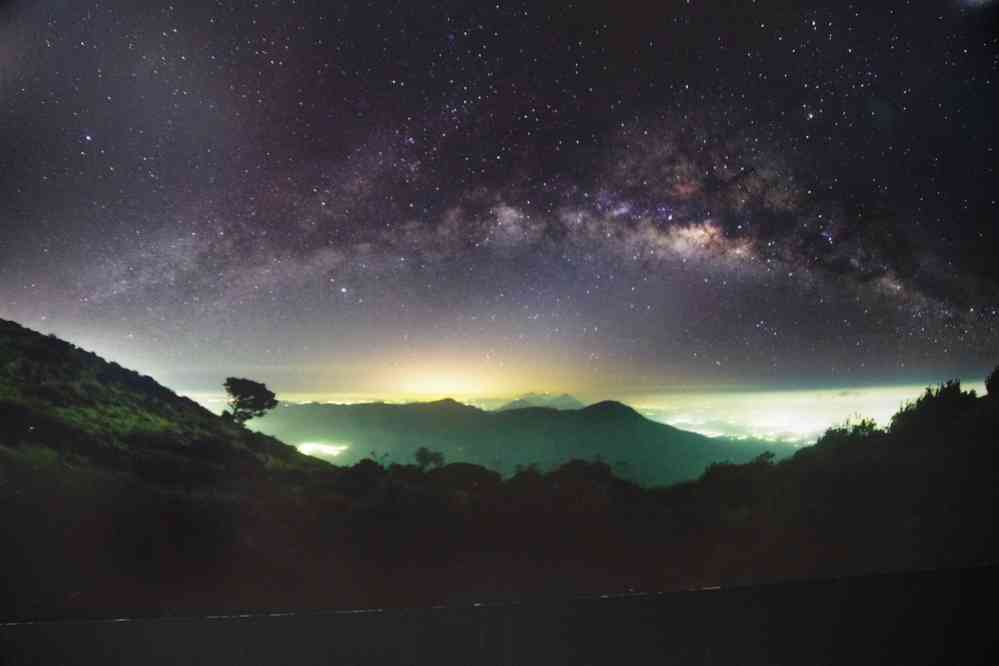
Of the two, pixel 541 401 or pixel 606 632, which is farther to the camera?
pixel 541 401

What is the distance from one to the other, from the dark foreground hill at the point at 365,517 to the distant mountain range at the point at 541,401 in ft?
3.19

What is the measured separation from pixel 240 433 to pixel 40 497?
1.65 meters

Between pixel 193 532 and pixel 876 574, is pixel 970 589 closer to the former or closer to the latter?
pixel 876 574

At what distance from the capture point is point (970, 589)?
2594mm

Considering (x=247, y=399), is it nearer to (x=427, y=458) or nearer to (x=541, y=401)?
(x=427, y=458)

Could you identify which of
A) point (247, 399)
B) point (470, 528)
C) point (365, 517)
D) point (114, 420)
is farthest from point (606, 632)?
point (114, 420)

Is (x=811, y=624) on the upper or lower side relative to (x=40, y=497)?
lower

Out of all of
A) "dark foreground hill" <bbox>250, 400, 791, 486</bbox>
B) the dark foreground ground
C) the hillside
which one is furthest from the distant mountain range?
the dark foreground ground

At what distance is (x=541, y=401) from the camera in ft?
24.7

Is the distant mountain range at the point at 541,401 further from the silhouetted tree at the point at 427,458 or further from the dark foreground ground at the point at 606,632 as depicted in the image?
the dark foreground ground at the point at 606,632

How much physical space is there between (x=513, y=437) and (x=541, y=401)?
68 cm

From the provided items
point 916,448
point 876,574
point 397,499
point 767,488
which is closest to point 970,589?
point 876,574

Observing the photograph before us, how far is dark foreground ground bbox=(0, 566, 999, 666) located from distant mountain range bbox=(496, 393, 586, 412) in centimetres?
487

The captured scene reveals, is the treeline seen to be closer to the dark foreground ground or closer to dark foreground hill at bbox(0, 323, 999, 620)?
dark foreground hill at bbox(0, 323, 999, 620)
